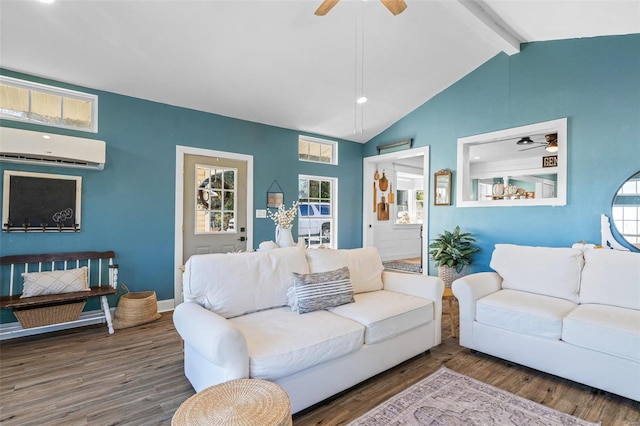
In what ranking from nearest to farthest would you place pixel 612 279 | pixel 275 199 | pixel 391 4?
pixel 391 4, pixel 612 279, pixel 275 199

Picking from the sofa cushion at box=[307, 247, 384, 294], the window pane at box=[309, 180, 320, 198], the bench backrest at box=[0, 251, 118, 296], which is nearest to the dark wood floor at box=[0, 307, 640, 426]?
the bench backrest at box=[0, 251, 118, 296]

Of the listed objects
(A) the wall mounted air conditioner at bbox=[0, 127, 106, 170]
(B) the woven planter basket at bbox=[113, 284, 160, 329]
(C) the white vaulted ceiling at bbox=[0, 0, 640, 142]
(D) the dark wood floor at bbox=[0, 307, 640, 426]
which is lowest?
(D) the dark wood floor at bbox=[0, 307, 640, 426]

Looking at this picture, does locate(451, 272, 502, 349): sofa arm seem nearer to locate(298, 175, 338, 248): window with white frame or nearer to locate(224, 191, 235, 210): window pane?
locate(298, 175, 338, 248): window with white frame

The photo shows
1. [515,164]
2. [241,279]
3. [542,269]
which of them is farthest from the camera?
[515,164]

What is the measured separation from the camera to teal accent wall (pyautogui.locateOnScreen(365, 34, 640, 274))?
131 inches

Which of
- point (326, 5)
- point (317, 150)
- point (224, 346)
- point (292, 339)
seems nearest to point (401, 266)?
point (317, 150)

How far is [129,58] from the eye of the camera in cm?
319

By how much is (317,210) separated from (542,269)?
3.60 metres

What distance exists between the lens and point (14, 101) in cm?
321

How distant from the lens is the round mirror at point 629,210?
3232 millimetres

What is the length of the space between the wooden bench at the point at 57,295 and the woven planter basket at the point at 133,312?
4.9 inches

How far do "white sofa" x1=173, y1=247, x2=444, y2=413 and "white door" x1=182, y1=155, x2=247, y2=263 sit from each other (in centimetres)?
212

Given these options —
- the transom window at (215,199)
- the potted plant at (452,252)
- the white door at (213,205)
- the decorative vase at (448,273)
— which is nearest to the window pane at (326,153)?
the white door at (213,205)

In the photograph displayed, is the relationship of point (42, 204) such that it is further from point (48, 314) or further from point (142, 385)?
point (142, 385)
